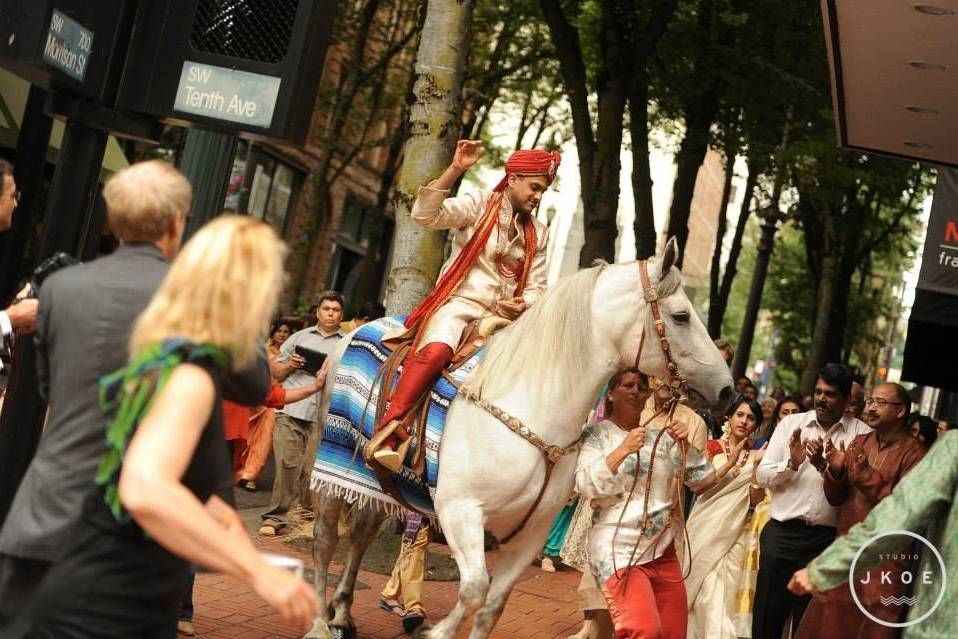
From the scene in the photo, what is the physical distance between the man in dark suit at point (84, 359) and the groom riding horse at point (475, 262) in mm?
3641

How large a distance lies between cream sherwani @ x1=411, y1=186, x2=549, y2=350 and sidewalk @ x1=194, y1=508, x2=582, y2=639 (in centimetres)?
206

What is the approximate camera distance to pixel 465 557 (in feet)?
22.6

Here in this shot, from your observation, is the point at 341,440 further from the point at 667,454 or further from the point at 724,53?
the point at 724,53

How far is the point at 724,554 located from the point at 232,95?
515 centimetres

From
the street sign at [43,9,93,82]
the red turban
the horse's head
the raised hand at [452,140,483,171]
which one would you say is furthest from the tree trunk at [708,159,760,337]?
the street sign at [43,9,93,82]

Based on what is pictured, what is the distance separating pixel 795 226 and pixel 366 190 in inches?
559

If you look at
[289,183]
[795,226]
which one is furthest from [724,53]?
[289,183]

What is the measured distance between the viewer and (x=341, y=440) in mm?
8344

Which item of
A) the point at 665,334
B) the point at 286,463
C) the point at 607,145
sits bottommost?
the point at 286,463

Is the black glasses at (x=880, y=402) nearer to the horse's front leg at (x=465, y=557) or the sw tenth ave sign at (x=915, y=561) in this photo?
the horse's front leg at (x=465, y=557)

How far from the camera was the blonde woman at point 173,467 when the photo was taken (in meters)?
3.26

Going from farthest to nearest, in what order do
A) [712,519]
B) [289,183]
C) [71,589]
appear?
1. [289,183]
2. [712,519]
3. [71,589]

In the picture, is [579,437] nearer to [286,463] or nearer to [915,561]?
[915,561]

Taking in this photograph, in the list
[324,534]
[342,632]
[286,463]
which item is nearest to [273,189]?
[286,463]
